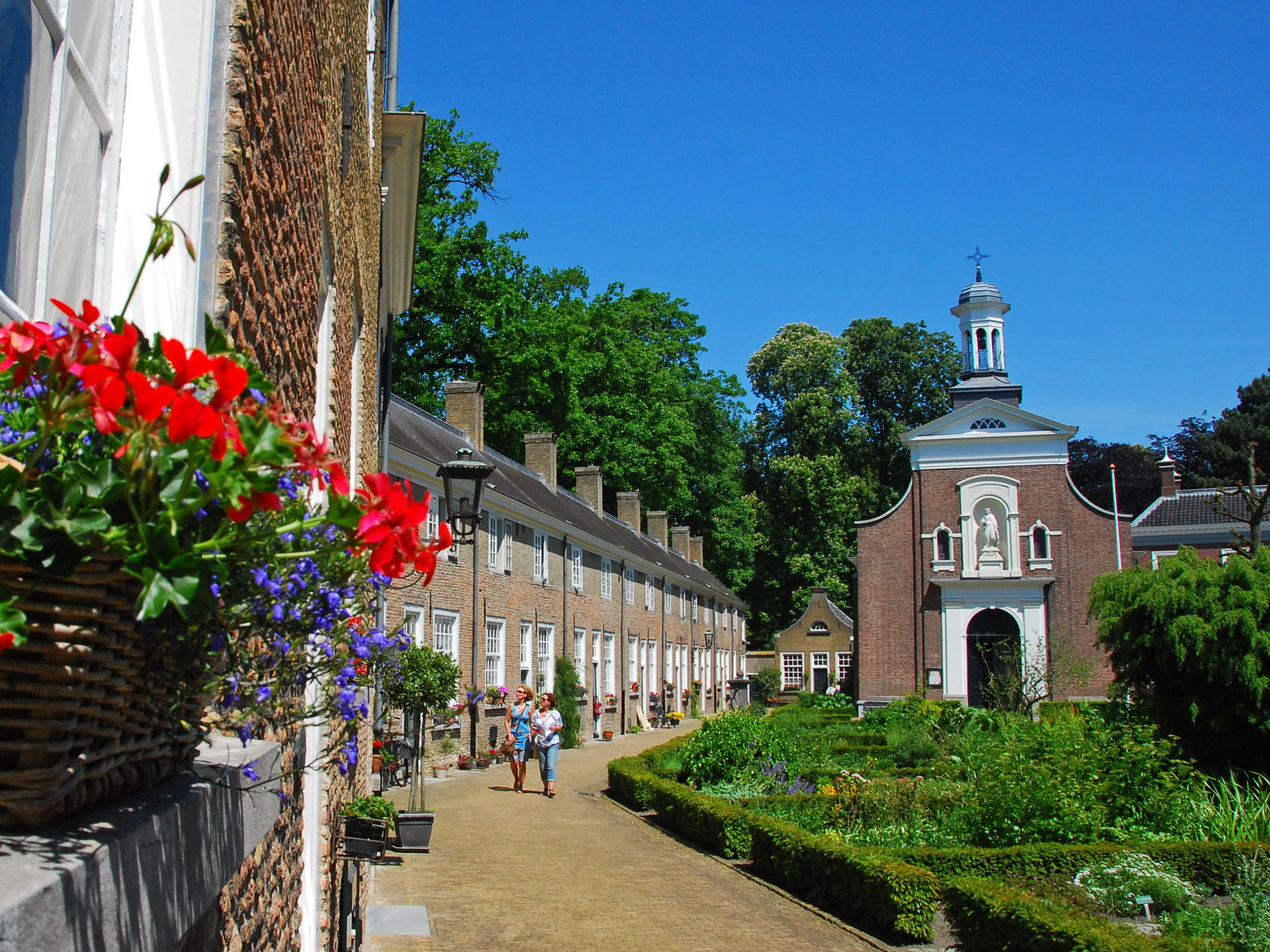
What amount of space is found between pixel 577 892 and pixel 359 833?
4.60 m

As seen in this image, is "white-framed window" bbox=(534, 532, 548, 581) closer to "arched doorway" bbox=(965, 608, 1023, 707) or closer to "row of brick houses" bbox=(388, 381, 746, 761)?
"row of brick houses" bbox=(388, 381, 746, 761)

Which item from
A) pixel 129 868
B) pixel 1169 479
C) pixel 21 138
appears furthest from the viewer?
pixel 1169 479

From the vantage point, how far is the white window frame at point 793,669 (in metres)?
55.9

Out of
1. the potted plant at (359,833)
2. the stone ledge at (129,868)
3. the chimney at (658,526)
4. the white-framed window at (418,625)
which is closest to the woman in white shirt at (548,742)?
the white-framed window at (418,625)

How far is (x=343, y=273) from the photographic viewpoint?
6.37 meters

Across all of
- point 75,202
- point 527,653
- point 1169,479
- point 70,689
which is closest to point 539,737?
point 527,653

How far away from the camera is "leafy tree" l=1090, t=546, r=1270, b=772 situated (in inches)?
548

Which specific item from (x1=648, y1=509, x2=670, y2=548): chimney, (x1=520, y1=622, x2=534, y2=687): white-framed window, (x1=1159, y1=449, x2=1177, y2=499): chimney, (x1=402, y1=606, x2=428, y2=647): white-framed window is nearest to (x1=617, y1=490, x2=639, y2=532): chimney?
(x1=648, y1=509, x2=670, y2=548): chimney

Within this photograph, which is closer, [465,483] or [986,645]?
[465,483]

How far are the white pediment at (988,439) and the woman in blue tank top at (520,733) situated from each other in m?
21.2

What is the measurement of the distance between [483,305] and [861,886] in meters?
28.2

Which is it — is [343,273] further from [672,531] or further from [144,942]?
[672,531]

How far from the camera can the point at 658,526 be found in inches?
2008

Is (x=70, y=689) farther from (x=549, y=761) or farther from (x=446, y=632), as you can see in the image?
(x=446, y=632)
